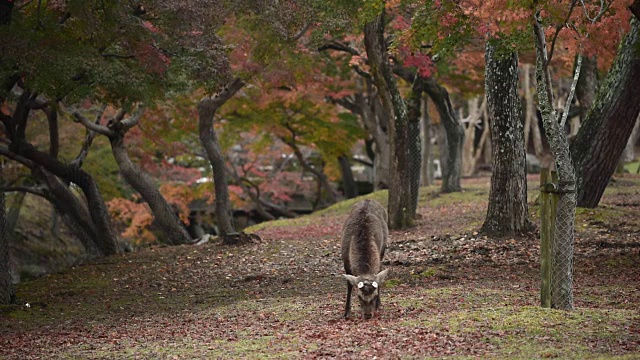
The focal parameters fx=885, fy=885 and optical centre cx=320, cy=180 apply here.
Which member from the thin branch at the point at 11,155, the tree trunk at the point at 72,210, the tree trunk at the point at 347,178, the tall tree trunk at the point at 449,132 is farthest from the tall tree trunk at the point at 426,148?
the thin branch at the point at 11,155

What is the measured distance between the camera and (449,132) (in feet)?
95.5

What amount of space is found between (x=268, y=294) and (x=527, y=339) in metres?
6.70

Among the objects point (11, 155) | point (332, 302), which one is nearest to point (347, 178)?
point (11, 155)

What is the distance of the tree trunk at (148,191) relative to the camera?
917 inches

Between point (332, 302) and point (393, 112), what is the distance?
812cm

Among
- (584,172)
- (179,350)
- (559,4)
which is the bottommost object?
(179,350)

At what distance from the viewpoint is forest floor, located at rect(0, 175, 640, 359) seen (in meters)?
9.73

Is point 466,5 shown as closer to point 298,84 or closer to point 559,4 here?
point 559,4

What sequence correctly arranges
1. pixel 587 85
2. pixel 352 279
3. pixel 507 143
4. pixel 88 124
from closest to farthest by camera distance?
pixel 352 279 < pixel 507 143 < pixel 88 124 < pixel 587 85

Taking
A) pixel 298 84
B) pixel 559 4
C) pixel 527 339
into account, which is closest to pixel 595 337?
pixel 527 339

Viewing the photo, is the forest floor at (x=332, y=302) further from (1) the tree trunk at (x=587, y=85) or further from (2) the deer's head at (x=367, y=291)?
(1) the tree trunk at (x=587, y=85)

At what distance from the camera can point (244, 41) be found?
21.5 metres

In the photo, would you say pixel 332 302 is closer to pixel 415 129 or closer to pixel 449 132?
pixel 415 129

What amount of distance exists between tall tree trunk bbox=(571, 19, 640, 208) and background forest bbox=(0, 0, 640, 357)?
38 millimetres
